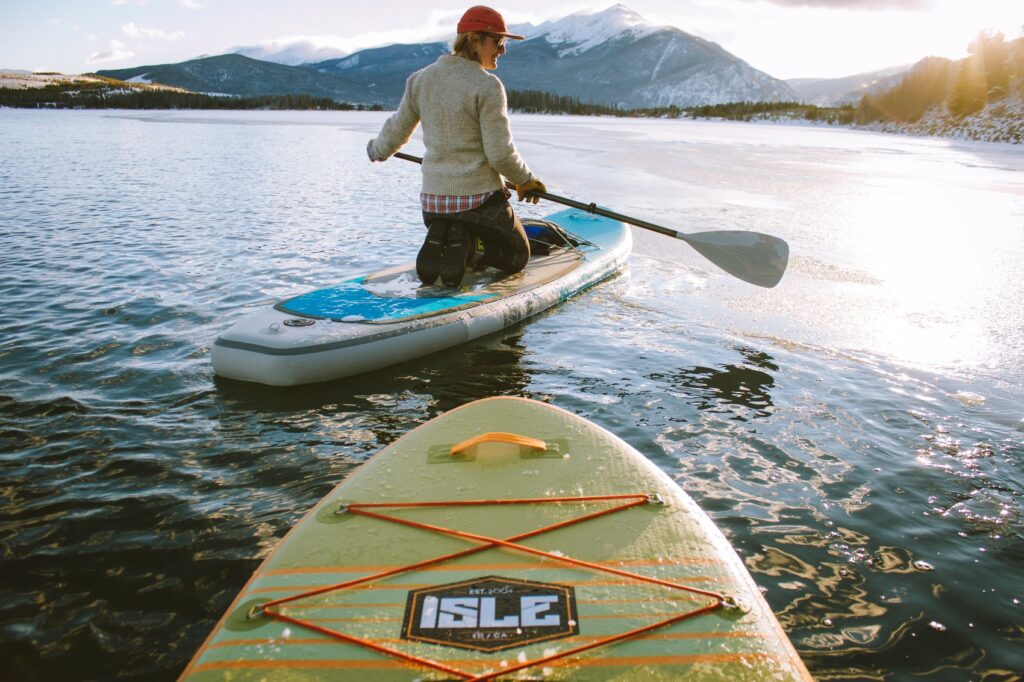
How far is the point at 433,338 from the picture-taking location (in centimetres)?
500

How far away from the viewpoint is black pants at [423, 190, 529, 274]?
5484mm

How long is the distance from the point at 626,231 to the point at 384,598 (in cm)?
699

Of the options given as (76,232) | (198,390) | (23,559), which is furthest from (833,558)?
(76,232)

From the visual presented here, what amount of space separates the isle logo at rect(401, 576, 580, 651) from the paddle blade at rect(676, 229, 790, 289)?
4.72 metres

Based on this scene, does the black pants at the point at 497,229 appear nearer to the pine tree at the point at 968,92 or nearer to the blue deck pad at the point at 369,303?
the blue deck pad at the point at 369,303

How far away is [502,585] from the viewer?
2.04m

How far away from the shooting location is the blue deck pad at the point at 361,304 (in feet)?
15.8

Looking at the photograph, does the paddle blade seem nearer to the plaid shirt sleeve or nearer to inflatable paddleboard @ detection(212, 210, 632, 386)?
inflatable paddleboard @ detection(212, 210, 632, 386)

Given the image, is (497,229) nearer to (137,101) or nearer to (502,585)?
(502,585)

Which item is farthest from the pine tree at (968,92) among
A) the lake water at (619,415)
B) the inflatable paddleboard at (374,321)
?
the inflatable paddleboard at (374,321)

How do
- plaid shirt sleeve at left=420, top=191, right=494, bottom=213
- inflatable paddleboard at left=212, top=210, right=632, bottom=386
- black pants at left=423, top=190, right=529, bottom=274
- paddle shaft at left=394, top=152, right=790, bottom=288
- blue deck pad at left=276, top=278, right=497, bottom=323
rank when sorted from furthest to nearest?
paddle shaft at left=394, top=152, right=790, bottom=288 → black pants at left=423, top=190, right=529, bottom=274 → plaid shirt sleeve at left=420, top=191, right=494, bottom=213 → blue deck pad at left=276, top=278, right=497, bottom=323 → inflatable paddleboard at left=212, top=210, right=632, bottom=386

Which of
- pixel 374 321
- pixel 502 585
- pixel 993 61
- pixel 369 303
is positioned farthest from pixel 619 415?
pixel 993 61

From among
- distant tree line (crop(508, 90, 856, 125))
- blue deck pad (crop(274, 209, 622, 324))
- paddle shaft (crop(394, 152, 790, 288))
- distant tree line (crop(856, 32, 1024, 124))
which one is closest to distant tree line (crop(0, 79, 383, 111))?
distant tree line (crop(508, 90, 856, 125))

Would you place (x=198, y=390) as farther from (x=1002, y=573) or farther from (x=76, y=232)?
(x=76, y=232)
